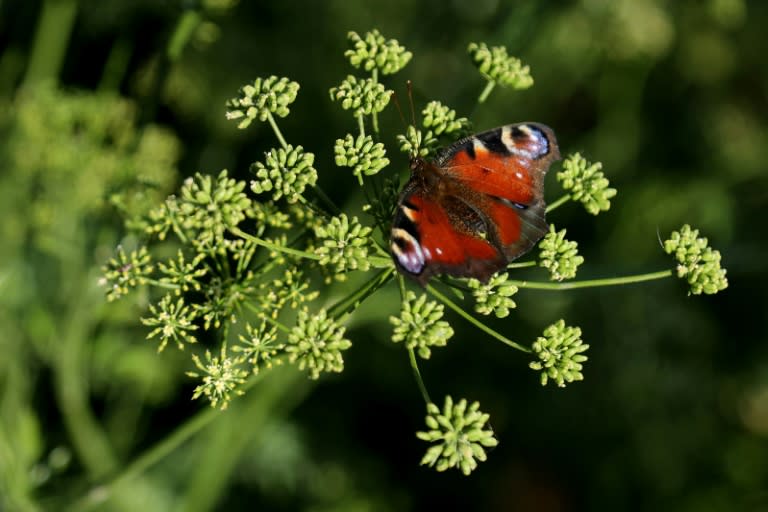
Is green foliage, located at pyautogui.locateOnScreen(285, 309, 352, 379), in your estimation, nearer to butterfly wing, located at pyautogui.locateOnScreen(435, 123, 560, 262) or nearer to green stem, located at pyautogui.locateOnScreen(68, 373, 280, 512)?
green stem, located at pyautogui.locateOnScreen(68, 373, 280, 512)

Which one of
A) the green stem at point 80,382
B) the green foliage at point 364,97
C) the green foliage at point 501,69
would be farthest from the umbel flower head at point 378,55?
the green stem at point 80,382

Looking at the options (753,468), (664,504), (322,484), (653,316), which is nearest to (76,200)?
(322,484)

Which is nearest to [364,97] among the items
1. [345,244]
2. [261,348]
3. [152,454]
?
[345,244]

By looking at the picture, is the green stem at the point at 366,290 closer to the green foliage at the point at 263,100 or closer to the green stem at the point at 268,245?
the green stem at the point at 268,245

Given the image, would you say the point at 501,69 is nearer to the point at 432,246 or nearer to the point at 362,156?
the point at 362,156

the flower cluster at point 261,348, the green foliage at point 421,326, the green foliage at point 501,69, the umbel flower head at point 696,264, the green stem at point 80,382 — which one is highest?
the green foliage at point 501,69

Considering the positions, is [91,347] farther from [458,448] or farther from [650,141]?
[650,141]
